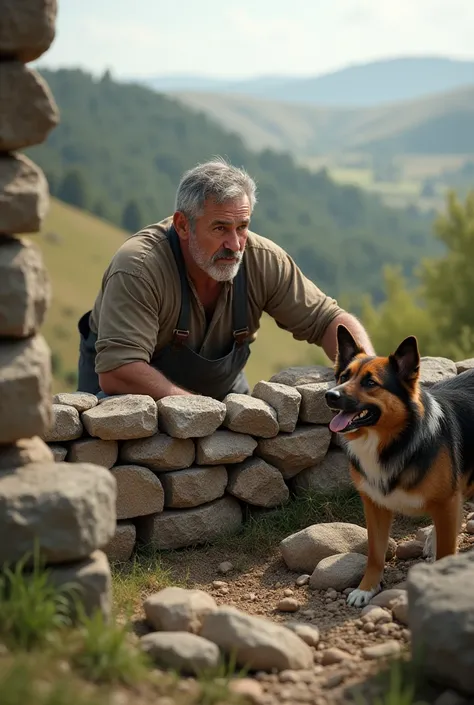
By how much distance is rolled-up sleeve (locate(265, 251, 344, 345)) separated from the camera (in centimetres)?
699

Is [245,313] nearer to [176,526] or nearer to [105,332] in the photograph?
[105,332]

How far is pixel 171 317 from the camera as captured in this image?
6.63m

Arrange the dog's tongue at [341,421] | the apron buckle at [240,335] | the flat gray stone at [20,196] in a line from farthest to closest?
the apron buckle at [240,335] → the dog's tongue at [341,421] → the flat gray stone at [20,196]

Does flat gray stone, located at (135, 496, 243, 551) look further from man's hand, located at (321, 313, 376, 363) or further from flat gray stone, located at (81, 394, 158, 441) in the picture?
man's hand, located at (321, 313, 376, 363)

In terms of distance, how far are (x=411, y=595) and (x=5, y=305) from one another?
2173 mm

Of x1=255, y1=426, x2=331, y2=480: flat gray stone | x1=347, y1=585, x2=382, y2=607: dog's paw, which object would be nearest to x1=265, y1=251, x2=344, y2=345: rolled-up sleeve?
x1=255, y1=426, x2=331, y2=480: flat gray stone

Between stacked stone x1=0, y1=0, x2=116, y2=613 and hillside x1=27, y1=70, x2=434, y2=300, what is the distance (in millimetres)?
100546

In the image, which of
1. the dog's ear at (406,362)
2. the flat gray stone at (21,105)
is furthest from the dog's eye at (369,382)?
the flat gray stone at (21,105)

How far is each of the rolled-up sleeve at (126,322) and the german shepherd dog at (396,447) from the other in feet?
4.84

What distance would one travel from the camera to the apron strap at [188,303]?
663 centimetres

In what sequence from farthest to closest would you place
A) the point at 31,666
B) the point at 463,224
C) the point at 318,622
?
the point at 463,224 < the point at 318,622 < the point at 31,666

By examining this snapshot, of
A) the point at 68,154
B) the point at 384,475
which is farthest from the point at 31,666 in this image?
the point at 68,154

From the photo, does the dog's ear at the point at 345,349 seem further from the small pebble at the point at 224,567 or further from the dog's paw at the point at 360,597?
the small pebble at the point at 224,567

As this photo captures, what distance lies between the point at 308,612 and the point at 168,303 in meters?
2.39
